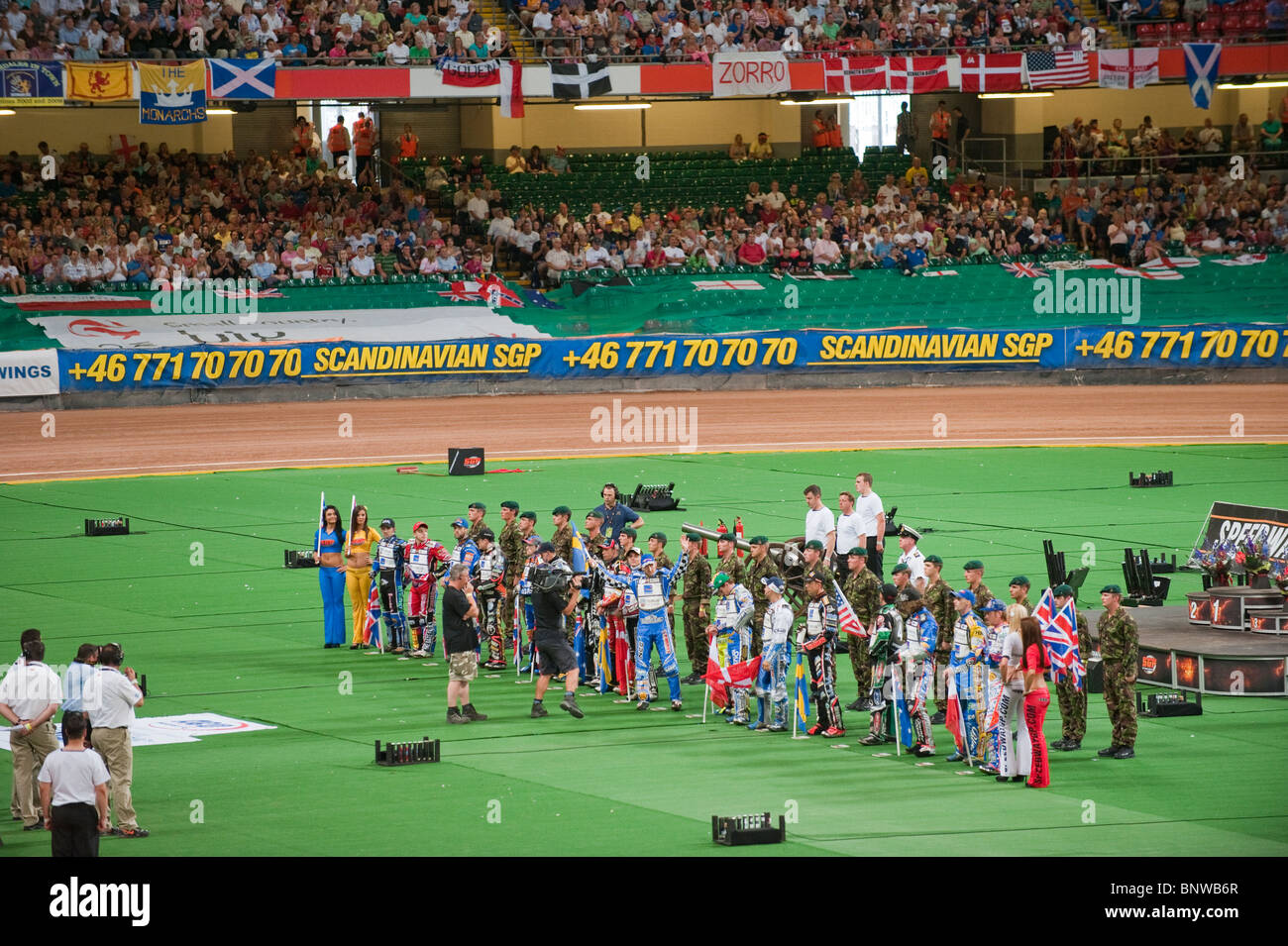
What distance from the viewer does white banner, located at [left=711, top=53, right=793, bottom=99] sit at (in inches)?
1935

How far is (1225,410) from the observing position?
141 feet

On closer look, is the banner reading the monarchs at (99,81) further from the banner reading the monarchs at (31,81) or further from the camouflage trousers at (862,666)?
the camouflage trousers at (862,666)

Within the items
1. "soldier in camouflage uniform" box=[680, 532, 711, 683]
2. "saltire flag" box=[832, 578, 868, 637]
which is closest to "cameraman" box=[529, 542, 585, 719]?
"soldier in camouflage uniform" box=[680, 532, 711, 683]

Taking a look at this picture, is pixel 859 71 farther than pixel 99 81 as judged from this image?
Yes

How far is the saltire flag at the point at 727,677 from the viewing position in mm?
17312

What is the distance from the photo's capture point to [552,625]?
18141 millimetres

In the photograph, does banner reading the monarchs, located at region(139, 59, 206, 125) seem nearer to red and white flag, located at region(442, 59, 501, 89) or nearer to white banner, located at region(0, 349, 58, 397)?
red and white flag, located at region(442, 59, 501, 89)

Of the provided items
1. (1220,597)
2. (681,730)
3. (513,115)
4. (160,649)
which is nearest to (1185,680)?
(1220,597)

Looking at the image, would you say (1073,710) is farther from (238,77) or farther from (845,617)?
(238,77)

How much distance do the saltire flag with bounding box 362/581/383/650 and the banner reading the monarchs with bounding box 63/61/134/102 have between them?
26484 mm

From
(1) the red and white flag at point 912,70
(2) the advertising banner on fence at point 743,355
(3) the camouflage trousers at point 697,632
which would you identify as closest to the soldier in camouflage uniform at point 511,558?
(3) the camouflage trousers at point 697,632

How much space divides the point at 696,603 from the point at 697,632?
1.13 ft

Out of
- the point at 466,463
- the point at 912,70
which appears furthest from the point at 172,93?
the point at 912,70

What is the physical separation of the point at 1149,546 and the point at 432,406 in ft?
71.9
